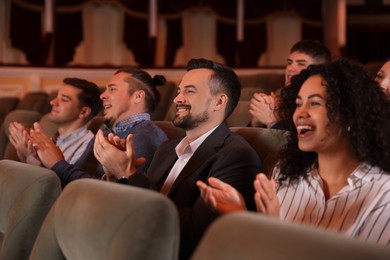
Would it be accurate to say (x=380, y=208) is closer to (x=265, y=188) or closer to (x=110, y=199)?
(x=265, y=188)

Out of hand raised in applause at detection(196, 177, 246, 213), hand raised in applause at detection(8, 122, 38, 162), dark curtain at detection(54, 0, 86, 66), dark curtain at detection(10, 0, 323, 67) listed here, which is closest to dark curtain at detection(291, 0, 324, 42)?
dark curtain at detection(10, 0, 323, 67)

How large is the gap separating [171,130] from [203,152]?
0.58 m

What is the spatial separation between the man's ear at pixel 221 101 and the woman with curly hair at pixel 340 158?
436 millimetres

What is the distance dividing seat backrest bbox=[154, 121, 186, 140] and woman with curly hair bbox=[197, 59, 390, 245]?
0.85 m

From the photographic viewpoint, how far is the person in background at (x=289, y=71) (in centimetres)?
221

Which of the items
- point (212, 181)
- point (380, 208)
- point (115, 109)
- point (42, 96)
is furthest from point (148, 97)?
point (42, 96)

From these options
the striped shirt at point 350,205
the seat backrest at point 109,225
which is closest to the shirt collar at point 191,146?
the striped shirt at point 350,205

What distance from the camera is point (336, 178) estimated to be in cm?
131

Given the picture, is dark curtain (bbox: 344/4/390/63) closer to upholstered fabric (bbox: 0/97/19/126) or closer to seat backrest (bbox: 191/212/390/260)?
upholstered fabric (bbox: 0/97/19/126)

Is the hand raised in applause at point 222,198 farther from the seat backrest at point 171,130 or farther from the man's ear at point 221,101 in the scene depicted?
the seat backrest at point 171,130

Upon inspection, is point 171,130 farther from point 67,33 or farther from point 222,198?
point 67,33

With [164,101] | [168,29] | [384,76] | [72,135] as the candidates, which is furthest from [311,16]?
[384,76]

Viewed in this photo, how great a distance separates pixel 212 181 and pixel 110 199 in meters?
0.35

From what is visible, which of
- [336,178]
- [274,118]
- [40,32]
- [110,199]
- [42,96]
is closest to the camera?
[110,199]
